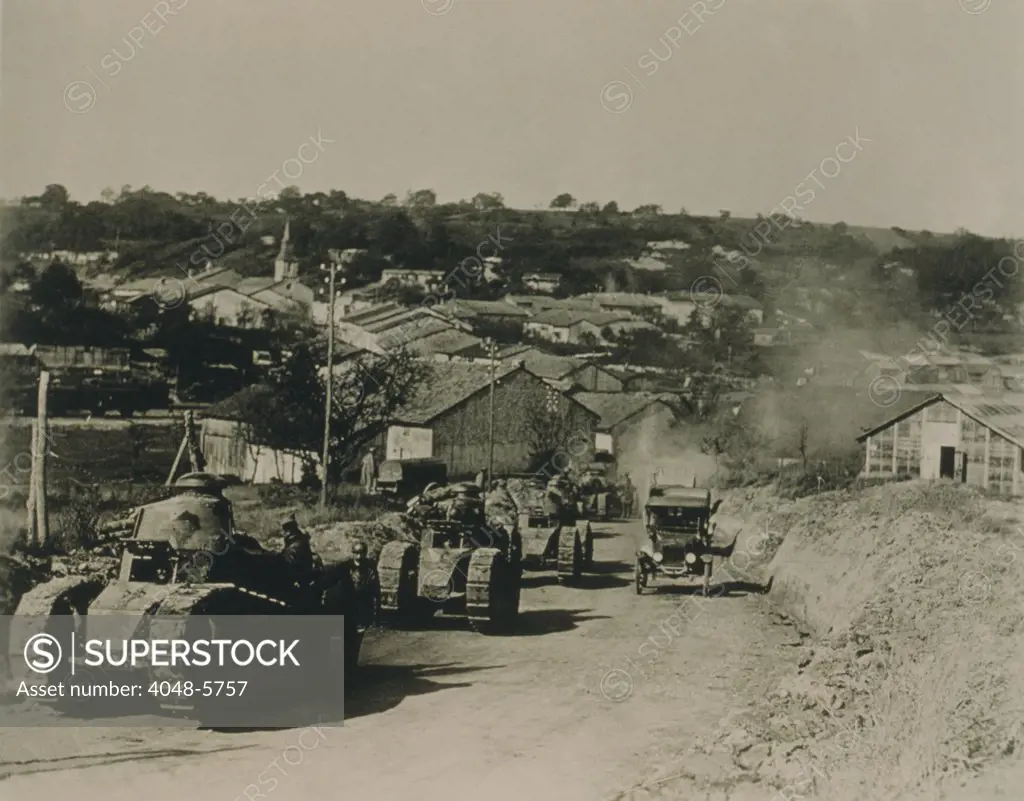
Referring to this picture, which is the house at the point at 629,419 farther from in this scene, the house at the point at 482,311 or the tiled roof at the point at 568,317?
the house at the point at 482,311

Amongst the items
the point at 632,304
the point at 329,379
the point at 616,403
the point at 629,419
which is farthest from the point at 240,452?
the point at 632,304

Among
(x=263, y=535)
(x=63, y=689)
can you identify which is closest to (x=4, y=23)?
(x=263, y=535)

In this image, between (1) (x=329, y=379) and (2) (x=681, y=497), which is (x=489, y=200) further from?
(2) (x=681, y=497)

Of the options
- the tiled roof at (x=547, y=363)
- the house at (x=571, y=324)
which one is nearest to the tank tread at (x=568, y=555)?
the tiled roof at (x=547, y=363)

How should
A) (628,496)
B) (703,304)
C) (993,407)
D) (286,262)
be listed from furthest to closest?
1. (628,496)
2. (703,304)
3. (286,262)
4. (993,407)

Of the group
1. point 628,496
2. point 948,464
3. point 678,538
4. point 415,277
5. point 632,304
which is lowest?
point 678,538

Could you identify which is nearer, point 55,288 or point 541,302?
point 55,288

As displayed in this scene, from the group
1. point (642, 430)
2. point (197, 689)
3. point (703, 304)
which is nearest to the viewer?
point (197, 689)
